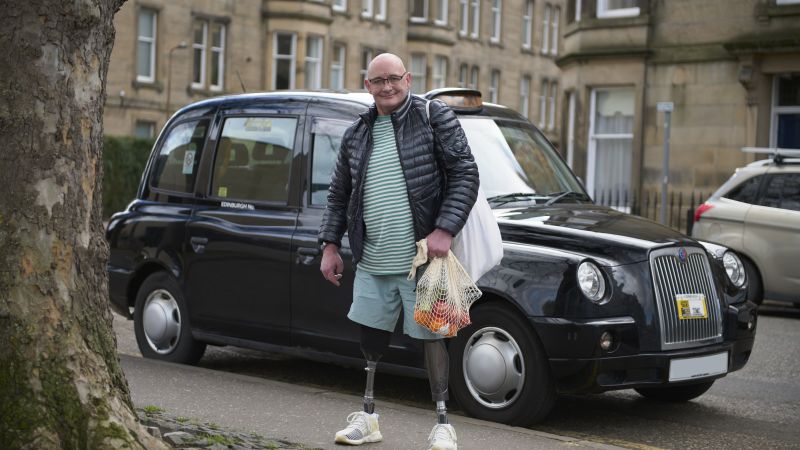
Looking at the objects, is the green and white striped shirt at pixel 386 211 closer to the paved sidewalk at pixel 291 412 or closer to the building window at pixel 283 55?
the paved sidewalk at pixel 291 412

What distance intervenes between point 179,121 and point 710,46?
16.9 meters

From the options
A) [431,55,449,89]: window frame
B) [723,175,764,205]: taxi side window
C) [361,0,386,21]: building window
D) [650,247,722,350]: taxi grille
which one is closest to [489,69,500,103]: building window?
[431,55,449,89]: window frame

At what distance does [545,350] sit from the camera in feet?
23.3

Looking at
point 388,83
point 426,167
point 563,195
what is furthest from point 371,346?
point 563,195

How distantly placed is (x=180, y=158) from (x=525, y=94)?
63.0m

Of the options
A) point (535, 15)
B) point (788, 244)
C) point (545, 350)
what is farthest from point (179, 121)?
point (535, 15)

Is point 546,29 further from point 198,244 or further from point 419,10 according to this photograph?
point 198,244

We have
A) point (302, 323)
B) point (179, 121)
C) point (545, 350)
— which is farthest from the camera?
point (179, 121)

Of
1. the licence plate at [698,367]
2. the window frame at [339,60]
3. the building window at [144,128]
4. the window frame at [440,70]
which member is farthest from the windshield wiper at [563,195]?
the window frame at [440,70]

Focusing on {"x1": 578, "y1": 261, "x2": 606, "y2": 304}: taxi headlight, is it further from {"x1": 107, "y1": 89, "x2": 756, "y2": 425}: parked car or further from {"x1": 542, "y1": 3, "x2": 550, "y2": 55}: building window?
{"x1": 542, "y1": 3, "x2": 550, "y2": 55}: building window

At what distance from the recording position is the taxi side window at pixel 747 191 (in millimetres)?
14781

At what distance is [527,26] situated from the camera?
71125 mm

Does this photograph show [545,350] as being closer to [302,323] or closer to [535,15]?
[302,323]

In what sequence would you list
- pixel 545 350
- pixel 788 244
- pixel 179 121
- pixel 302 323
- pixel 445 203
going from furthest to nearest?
pixel 788 244 < pixel 179 121 < pixel 302 323 < pixel 545 350 < pixel 445 203
